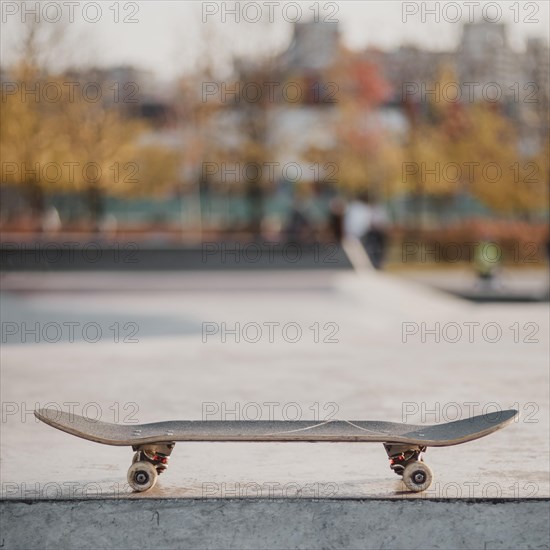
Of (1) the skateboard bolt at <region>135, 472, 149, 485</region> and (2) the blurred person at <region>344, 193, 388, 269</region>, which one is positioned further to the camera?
(2) the blurred person at <region>344, 193, 388, 269</region>

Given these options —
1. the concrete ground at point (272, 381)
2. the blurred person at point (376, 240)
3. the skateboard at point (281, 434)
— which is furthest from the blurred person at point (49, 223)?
the skateboard at point (281, 434)

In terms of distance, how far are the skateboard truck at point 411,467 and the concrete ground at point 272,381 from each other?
2.2 inches

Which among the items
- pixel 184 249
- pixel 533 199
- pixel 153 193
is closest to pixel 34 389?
pixel 184 249

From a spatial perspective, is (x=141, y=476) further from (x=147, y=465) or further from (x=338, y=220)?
(x=338, y=220)

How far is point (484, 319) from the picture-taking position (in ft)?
41.6

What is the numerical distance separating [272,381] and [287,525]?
3959 millimetres

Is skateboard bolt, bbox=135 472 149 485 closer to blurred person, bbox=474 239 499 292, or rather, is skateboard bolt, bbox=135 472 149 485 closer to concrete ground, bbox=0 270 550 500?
concrete ground, bbox=0 270 550 500

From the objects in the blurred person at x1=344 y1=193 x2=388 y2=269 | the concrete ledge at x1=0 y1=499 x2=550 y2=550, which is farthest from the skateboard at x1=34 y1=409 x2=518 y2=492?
the blurred person at x1=344 y1=193 x2=388 y2=269

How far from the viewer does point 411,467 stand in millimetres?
4059

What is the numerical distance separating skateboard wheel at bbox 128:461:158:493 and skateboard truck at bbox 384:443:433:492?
907 mm

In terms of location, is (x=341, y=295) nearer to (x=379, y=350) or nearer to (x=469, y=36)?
(x=379, y=350)

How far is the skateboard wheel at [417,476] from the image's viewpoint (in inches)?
159

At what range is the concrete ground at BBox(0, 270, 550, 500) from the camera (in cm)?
443

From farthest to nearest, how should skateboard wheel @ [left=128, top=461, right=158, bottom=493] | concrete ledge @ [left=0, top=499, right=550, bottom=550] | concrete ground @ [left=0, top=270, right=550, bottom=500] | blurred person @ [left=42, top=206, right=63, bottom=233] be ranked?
1. blurred person @ [left=42, top=206, right=63, bottom=233]
2. concrete ground @ [left=0, top=270, right=550, bottom=500]
3. skateboard wheel @ [left=128, top=461, right=158, bottom=493]
4. concrete ledge @ [left=0, top=499, right=550, bottom=550]
